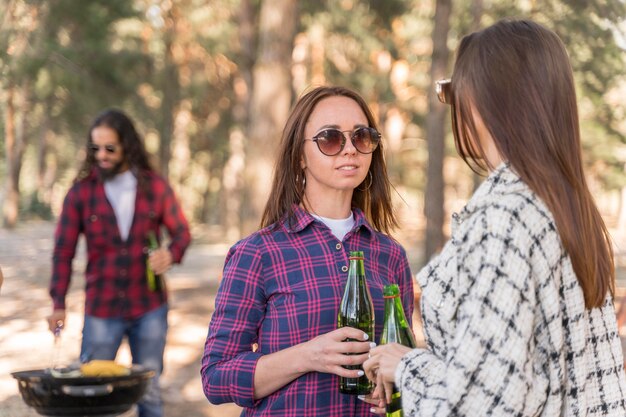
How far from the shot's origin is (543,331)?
1977mm

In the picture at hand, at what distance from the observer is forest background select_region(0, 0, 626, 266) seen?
1132 cm

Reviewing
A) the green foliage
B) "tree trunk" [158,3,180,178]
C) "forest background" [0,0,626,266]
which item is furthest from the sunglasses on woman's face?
"tree trunk" [158,3,180,178]

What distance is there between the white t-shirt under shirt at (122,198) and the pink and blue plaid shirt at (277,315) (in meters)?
2.81

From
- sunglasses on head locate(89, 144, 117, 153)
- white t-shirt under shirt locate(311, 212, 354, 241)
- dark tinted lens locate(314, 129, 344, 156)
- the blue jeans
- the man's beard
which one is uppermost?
sunglasses on head locate(89, 144, 117, 153)

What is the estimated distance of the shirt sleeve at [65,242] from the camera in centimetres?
549

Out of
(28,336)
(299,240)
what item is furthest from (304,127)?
(28,336)

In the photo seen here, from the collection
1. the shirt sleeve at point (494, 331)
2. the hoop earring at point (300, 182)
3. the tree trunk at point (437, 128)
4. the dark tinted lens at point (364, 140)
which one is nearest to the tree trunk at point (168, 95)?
the tree trunk at point (437, 128)

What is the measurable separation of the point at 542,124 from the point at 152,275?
3.87m

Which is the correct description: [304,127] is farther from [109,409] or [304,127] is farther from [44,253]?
[44,253]

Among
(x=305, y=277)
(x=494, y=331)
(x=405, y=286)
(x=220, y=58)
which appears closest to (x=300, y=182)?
(x=305, y=277)

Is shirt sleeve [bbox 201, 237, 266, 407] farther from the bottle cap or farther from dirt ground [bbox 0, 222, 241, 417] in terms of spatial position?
dirt ground [bbox 0, 222, 241, 417]

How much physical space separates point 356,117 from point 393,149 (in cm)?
3879

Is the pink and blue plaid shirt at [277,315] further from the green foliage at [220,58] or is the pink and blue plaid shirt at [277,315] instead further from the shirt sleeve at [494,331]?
the green foliage at [220,58]

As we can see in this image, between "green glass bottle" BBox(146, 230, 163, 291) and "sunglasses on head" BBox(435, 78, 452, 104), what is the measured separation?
3497 millimetres
